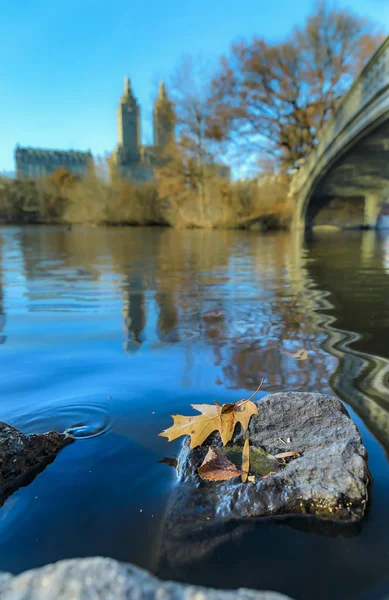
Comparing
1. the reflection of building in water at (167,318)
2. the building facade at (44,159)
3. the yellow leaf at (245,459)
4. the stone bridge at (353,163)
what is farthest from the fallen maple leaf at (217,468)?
the building facade at (44,159)

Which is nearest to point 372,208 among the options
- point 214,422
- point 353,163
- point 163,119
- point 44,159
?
point 353,163

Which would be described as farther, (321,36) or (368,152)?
(321,36)

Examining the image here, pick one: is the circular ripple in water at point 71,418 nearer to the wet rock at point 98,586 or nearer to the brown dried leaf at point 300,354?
the wet rock at point 98,586

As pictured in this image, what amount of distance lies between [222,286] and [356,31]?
2763 centimetres

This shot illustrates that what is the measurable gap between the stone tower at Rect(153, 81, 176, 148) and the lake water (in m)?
31.0

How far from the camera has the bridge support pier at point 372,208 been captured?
24.3 m

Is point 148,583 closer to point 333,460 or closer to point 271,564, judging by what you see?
point 271,564

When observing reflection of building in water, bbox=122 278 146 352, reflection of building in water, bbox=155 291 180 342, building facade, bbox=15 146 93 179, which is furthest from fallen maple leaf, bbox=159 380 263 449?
building facade, bbox=15 146 93 179

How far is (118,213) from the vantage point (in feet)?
133

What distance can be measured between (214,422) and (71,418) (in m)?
0.66

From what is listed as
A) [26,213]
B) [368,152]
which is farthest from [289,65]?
[26,213]

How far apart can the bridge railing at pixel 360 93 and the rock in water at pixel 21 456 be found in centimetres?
1143

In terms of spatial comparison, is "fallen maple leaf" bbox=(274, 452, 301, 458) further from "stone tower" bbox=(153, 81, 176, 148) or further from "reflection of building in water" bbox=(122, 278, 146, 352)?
"stone tower" bbox=(153, 81, 176, 148)

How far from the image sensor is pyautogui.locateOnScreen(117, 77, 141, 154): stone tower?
366ft
